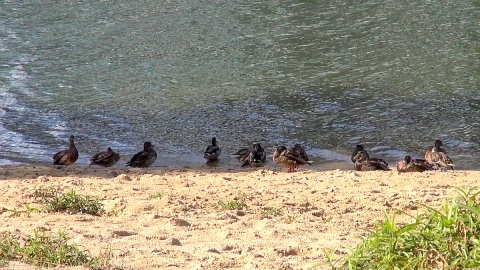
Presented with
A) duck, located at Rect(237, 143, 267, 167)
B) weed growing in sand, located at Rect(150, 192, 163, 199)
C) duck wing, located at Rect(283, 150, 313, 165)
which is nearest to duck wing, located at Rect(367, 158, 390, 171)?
duck wing, located at Rect(283, 150, 313, 165)

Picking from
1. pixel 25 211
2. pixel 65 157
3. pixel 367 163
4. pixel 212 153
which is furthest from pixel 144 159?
pixel 25 211

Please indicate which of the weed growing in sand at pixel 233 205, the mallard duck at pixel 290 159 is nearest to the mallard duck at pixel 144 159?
the mallard duck at pixel 290 159

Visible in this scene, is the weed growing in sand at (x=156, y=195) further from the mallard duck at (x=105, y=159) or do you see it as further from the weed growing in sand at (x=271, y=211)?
the mallard duck at (x=105, y=159)

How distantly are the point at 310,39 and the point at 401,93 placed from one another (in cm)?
496

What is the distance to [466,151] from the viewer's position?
1329 centimetres

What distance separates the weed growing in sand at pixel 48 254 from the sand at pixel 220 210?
0.17m

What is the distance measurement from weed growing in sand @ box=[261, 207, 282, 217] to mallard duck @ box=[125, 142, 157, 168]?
4176 mm

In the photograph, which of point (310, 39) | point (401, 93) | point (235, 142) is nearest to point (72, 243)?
point (235, 142)

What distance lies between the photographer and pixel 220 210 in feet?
29.0

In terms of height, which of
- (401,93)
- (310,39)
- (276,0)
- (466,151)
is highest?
(276,0)

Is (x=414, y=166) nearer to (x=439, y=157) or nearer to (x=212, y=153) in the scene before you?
(x=439, y=157)

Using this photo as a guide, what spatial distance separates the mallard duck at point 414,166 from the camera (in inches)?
473

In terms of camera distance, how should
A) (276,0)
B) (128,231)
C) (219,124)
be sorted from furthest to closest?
(276,0) → (219,124) → (128,231)

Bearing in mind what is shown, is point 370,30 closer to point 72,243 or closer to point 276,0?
point 276,0
